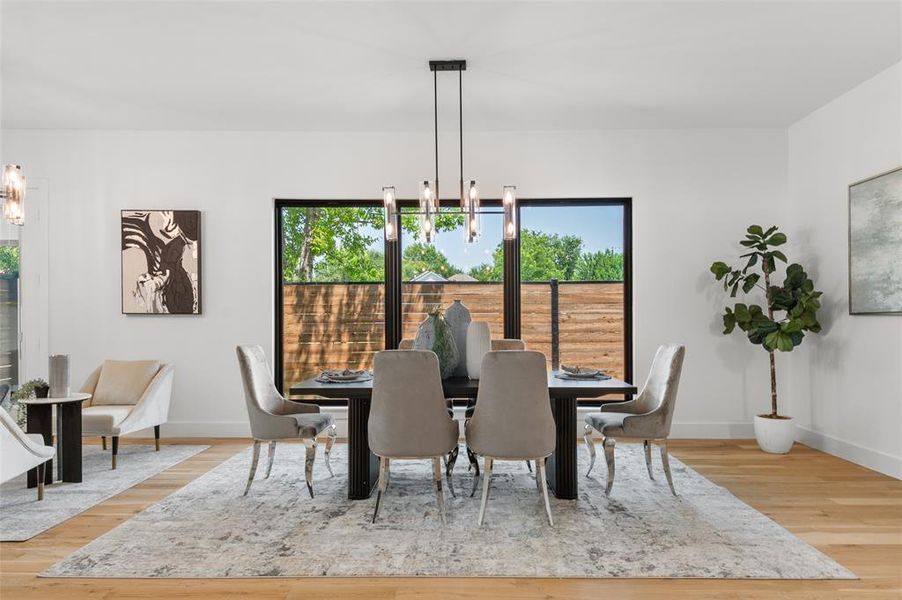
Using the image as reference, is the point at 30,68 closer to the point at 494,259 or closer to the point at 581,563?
the point at 494,259

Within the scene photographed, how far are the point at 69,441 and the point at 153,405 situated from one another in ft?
2.68

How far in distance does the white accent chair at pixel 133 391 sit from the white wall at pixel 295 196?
1.53 ft

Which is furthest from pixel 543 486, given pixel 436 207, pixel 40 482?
pixel 40 482

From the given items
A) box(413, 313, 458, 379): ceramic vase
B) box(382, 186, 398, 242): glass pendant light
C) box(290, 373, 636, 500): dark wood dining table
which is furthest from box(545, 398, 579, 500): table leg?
box(382, 186, 398, 242): glass pendant light

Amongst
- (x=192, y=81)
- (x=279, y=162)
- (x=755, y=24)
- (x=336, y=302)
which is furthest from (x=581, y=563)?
(x=279, y=162)

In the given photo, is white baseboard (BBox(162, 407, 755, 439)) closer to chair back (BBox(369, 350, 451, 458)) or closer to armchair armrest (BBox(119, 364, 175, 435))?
armchair armrest (BBox(119, 364, 175, 435))

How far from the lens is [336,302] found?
18.0 feet

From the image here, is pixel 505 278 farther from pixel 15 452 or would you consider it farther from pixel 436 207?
pixel 15 452

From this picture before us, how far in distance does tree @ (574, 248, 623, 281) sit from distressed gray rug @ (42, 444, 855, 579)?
215 cm

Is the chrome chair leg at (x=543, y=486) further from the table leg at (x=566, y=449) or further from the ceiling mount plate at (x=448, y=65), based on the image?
the ceiling mount plate at (x=448, y=65)

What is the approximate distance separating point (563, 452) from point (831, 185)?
3.22 m

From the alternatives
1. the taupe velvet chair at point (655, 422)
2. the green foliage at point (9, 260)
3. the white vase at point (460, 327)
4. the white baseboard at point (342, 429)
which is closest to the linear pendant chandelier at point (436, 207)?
the white vase at point (460, 327)

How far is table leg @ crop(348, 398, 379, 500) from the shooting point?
11.4 ft

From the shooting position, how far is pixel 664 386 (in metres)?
3.68
